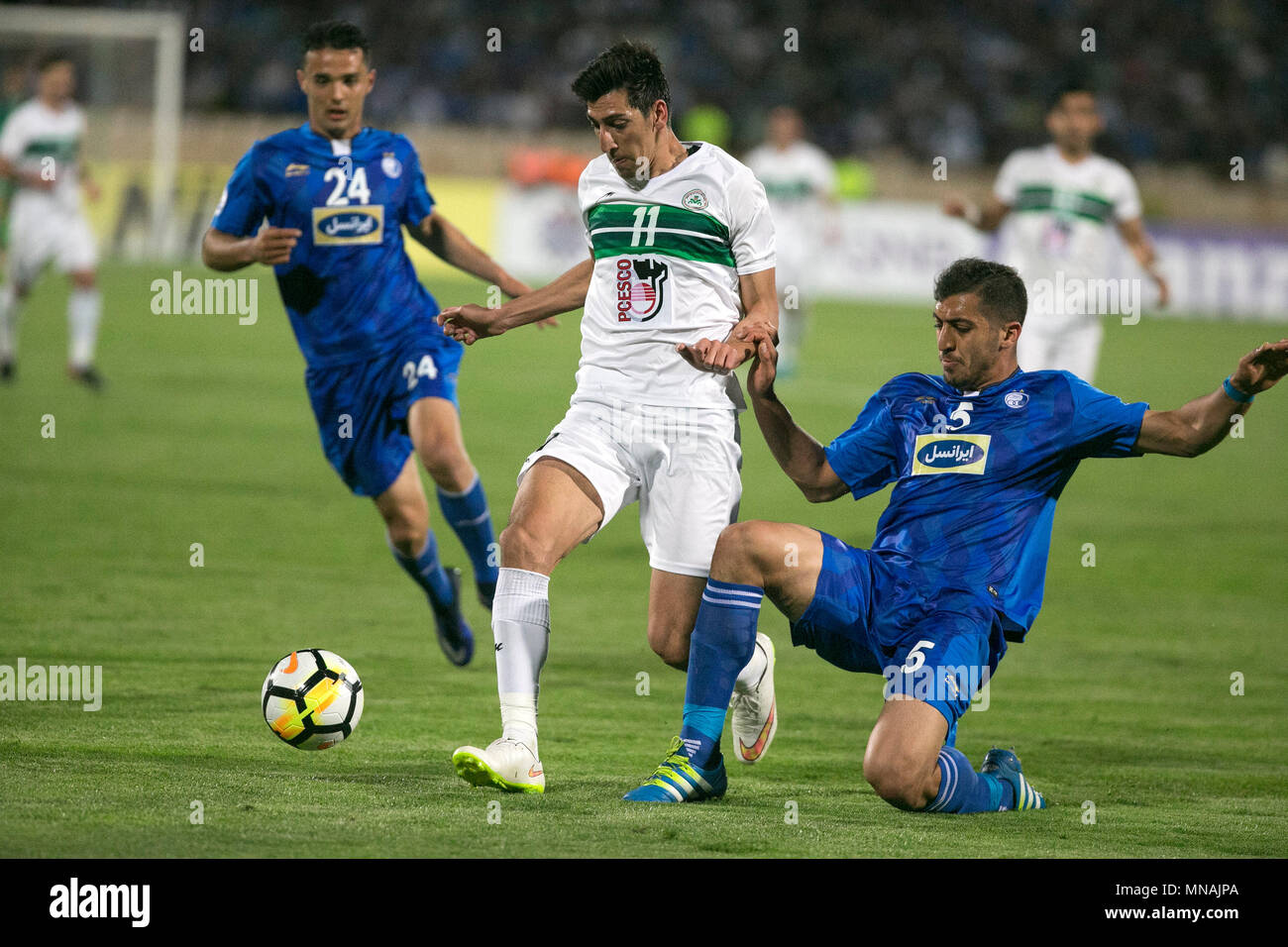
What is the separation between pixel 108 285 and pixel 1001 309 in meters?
22.7

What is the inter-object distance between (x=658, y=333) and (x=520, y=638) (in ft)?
3.63

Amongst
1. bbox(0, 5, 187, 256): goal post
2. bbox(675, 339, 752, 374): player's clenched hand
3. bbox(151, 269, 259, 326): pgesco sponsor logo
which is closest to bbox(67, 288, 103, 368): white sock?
bbox(151, 269, 259, 326): pgesco sponsor logo

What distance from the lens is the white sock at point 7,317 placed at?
1650 cm

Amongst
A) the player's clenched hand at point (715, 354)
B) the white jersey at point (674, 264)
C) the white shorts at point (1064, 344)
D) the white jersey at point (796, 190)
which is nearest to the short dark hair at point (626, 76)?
the white jersey at point (674, 264)

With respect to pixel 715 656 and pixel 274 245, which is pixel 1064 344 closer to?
pixel 274 245

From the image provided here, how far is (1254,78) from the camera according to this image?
31891mm

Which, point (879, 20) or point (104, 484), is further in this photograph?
point (879, 20)

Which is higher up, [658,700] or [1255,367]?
[1255,367]

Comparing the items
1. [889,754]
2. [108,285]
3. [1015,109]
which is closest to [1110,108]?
[1015,109]

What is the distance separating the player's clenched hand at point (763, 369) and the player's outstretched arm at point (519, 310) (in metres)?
0.76

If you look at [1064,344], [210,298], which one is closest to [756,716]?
[1064,344]

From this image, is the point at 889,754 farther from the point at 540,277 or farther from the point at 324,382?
the point at 540,277
